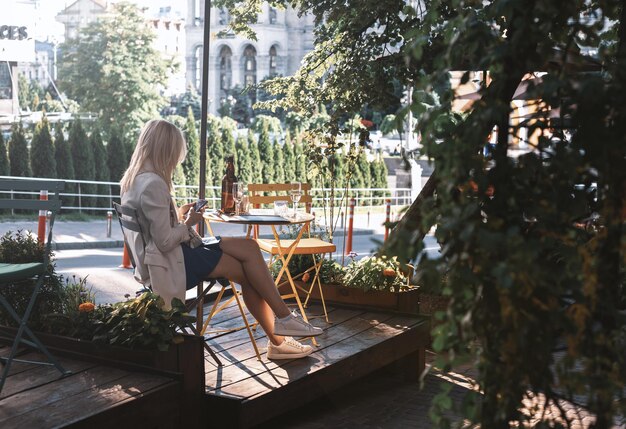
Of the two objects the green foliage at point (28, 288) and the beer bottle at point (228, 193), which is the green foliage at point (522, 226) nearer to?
the green foliage at point (28, 288)

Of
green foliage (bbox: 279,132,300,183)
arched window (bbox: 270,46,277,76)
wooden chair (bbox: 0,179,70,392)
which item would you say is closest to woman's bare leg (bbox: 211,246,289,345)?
wooden chair (bbox: 0,179,70,392)

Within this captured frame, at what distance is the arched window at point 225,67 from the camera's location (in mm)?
52188

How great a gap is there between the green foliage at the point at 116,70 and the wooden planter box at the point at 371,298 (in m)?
22.7

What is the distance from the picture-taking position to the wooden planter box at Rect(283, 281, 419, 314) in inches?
224

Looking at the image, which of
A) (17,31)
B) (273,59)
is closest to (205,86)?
(17,31)

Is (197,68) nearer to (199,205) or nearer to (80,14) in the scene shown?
(80,14)

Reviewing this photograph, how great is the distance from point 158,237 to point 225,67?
49.9 meters

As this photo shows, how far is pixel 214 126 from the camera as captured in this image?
25.4 metres

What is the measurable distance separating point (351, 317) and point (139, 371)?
2005 mm

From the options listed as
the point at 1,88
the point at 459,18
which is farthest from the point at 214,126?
the point at 459,18

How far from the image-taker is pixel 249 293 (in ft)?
15.0

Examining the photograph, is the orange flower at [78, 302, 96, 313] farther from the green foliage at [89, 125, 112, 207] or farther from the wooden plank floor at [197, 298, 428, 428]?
the green foliage at [89, 125, 112, 207]

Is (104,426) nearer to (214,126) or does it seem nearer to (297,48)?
(214,126)

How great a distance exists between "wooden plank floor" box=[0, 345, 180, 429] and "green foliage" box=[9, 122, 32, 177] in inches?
603
